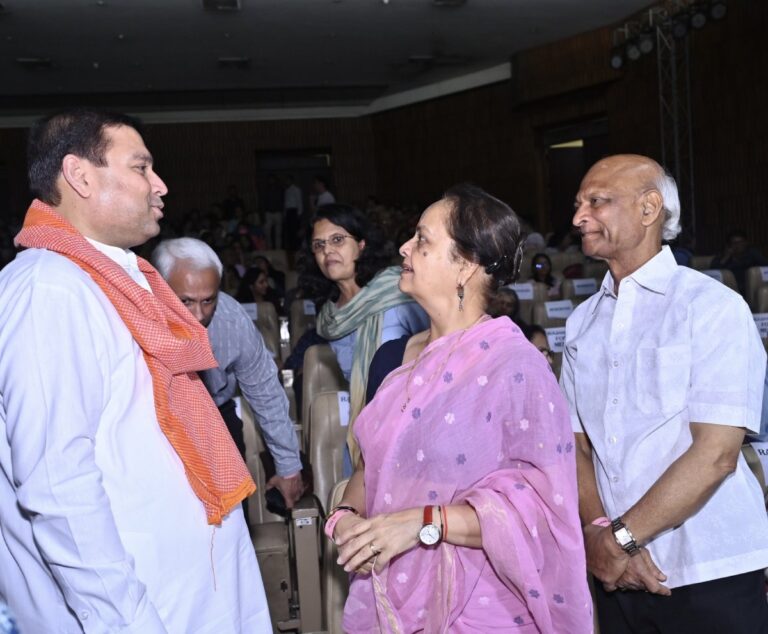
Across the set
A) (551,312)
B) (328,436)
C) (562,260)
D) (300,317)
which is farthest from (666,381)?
(562,260)

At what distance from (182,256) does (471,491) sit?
1.29 meters

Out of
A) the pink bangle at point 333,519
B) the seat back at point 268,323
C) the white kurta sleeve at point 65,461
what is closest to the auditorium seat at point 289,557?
the pink bangle at point 333,519

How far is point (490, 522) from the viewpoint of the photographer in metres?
1.36

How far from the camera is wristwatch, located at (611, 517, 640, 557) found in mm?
1606

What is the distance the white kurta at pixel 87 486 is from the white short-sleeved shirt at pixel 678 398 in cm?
79

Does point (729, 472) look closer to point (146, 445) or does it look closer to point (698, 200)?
point (146, 445)

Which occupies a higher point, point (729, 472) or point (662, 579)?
point (729, 472)

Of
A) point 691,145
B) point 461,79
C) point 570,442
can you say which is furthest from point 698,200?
point 570,442

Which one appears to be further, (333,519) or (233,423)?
(233,423)

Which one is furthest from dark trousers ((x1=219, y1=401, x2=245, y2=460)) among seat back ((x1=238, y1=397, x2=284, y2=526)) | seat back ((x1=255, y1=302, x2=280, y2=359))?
seat back ((x1=255, y1=302, x2=280, y2=359))

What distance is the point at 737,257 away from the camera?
8.24m

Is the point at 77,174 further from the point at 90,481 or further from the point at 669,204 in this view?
the point at 669,204

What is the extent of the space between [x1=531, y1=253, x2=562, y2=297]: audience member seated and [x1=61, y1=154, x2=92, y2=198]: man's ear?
5.94 metres

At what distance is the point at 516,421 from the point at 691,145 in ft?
32.6
